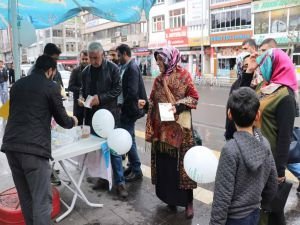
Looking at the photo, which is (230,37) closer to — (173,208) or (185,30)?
(185,30)

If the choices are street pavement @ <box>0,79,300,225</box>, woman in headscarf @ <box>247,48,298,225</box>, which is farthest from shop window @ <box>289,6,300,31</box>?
woman in headscarf @ <box>247,48,298,225</box>

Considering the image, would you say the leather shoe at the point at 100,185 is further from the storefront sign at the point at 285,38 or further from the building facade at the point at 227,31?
the building facade at the point at 227,31

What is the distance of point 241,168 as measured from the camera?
1.89 meters

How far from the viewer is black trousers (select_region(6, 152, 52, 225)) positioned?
2.66 metres

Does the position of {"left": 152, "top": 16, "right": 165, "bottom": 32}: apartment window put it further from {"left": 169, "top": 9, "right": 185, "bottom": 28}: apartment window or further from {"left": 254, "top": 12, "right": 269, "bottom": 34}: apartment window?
{"left": 254, "top": 12, "right": 269, "bottom": 34}: apartment window

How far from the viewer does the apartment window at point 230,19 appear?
27781 mm

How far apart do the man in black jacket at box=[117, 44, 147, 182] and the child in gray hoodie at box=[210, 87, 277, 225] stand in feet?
7.33

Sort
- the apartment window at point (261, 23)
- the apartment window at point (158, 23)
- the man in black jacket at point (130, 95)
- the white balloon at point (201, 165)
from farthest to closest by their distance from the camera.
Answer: the apartment window at point (158, 23), the apartment window at point (261, 23), the man in black jacket at point (130, 95), the white balloon at point (201, 165)

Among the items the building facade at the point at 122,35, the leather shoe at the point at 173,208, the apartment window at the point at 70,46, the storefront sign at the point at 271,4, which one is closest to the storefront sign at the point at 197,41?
the storefront sign at the point at 271,4

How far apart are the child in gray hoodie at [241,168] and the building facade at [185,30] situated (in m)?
26.9

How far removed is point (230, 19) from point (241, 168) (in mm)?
28965

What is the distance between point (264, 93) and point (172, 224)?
1629 millimetres

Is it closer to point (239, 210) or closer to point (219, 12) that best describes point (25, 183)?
point (239, 210)

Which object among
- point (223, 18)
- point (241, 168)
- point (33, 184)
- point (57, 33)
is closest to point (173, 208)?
point (33, 184)
